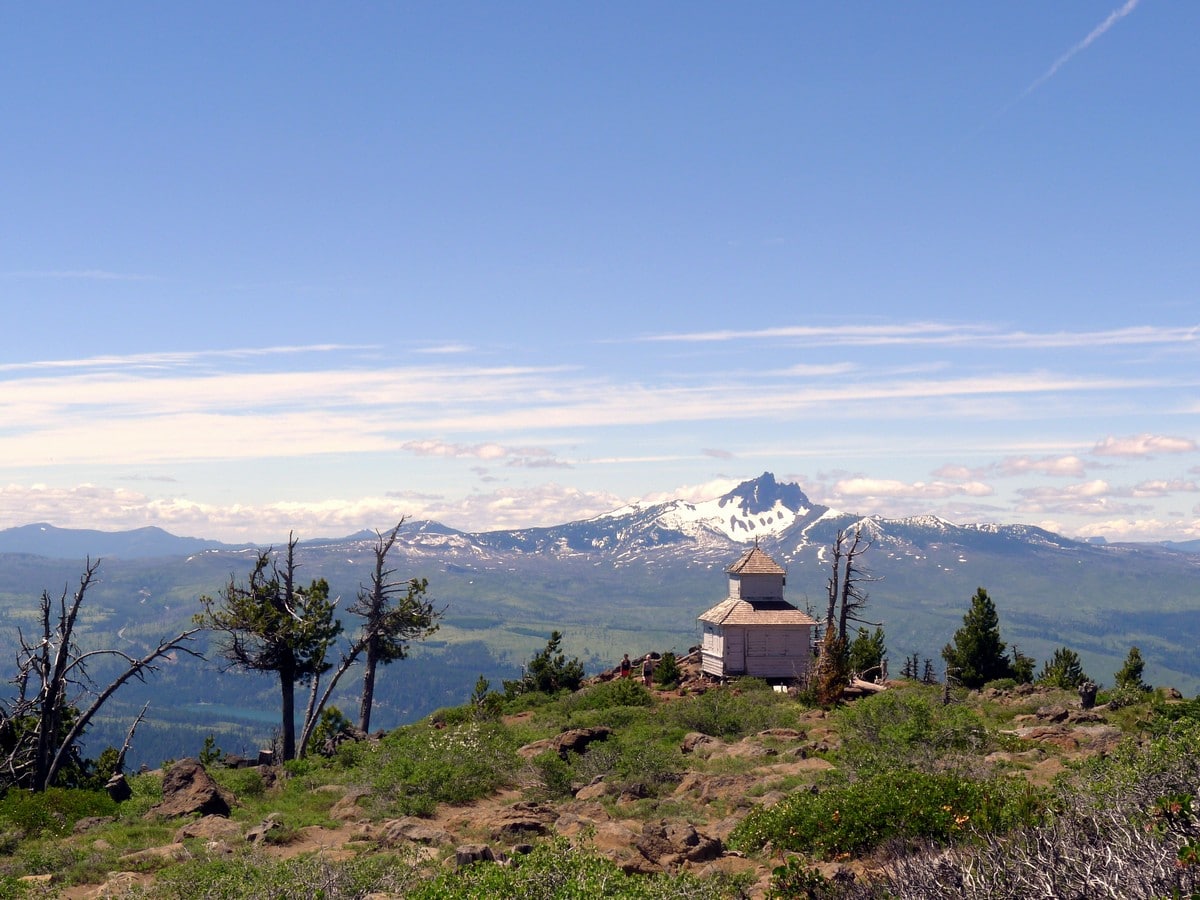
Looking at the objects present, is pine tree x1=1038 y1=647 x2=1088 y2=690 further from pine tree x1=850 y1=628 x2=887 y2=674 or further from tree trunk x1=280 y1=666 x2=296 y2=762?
tree trunk x1=280 y1=666 x2=296 y2=762

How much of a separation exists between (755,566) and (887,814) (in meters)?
36.2

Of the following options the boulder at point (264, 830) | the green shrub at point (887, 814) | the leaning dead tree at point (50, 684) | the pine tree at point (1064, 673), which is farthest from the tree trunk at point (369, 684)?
the pine tree at point (1064, 673)

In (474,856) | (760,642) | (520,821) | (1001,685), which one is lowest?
(1001,685)

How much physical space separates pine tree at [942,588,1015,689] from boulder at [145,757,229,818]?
36745 millimetres

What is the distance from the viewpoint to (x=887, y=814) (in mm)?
16109

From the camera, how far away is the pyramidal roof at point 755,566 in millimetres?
51719

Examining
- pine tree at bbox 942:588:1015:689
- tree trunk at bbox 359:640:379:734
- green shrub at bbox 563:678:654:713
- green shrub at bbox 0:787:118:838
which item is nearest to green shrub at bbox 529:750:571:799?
green shrub at bbox 0:787:118:838

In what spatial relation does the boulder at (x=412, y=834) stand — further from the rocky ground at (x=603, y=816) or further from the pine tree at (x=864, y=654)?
the pine tree at (x=864, y=654)

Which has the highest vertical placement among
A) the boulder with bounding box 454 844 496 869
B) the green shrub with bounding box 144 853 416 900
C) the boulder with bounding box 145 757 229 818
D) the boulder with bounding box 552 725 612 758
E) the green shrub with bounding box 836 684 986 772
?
the green shrub with bounding box 836 684 986 772

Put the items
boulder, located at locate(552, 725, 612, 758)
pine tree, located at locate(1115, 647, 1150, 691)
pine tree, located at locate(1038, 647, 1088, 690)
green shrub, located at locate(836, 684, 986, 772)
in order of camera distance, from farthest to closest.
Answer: pine tree, located at locate(1115, 647, 1150, 691) < pine tree, located at locate(1038, 647, 1088, 690) < boulder, located at locate(552, 725, 612, 758) < green shrub, located at locate(836, 684, 986, 772)

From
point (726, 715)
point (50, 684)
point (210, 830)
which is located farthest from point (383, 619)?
point (210, 830)

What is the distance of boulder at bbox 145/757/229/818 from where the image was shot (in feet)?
80.3

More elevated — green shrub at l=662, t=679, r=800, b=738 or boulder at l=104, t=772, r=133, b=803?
green shrub at l=662, t=679, r=800, b=738

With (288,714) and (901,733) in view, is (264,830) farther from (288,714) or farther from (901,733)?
(288,714)
